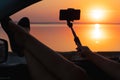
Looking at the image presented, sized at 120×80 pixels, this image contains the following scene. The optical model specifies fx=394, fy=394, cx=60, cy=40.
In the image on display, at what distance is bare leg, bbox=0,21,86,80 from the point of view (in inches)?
45.6

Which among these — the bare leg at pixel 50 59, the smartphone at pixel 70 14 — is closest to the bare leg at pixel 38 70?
the bare leg at pixel 50 59

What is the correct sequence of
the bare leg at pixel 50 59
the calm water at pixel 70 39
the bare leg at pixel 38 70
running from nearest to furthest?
1. the bare leg at pixel 50 59
2. the bare leg at pixel 38 70
3. the calm water at pixel 70 39

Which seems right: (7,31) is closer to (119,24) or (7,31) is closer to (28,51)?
(28,51)

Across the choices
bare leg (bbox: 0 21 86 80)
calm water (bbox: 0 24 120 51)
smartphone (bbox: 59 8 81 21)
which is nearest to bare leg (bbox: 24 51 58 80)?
bare leg (bbox: 0 21 86 80)

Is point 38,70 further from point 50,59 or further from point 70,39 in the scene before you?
point 70,39

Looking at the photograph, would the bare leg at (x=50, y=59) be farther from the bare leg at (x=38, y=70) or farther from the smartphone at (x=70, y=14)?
the smartphone at (x=70, y=14)

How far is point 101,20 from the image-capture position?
26.6ft

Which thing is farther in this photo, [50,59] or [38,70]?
[38,70]

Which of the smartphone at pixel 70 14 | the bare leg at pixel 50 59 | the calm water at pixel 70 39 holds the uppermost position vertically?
the bare leg at pixel 50 59

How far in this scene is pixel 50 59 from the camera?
1316 mm

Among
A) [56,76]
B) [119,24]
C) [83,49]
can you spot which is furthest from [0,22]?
[119,24]

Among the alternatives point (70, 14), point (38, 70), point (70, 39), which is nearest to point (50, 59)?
point (38, 70)

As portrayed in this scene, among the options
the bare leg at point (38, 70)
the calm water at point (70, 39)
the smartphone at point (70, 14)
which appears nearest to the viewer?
the bare leg at point (38, 70)

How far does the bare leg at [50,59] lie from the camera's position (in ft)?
3.80
